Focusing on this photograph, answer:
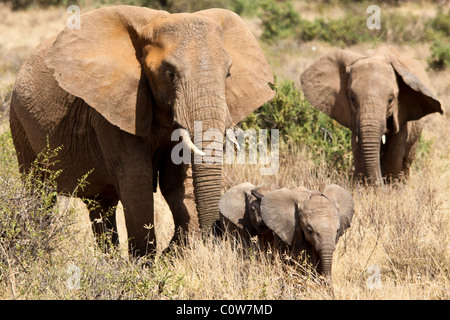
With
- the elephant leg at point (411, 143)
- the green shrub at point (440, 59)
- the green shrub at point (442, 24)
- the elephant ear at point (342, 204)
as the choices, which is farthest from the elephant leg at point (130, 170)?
the green shrub at point (442, 24)

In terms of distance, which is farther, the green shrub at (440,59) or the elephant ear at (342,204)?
the green shrub at (440,59)

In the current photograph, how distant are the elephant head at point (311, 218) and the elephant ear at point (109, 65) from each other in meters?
1.15

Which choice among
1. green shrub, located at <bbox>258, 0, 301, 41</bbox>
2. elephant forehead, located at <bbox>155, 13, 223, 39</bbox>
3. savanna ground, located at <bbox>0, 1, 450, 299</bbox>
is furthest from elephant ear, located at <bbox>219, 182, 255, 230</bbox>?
green shrub, located at <bbox>258, 0, 301, 41</bbox>

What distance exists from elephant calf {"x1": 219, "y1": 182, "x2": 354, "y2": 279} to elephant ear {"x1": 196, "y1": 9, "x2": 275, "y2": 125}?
2.35ft

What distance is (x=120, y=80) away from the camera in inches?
241

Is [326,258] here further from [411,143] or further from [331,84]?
[331,84]

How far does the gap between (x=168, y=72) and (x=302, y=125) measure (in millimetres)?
5204

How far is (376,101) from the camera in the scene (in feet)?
27.8

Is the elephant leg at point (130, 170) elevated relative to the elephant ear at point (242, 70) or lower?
lower

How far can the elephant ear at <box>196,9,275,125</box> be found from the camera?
625 cm

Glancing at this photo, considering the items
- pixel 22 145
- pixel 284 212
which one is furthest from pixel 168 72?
pixel 22 145

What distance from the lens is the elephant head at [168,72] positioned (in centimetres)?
559

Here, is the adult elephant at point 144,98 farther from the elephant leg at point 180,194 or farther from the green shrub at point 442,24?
the green shrub at point 442,24
